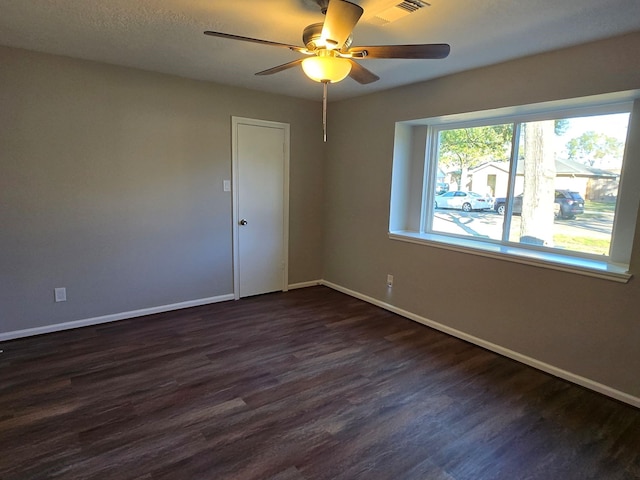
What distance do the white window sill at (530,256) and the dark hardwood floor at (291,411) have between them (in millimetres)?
841

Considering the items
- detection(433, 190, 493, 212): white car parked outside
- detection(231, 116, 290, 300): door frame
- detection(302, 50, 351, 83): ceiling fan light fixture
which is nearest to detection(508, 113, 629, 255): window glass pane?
detection(433, 190, 493, 212): white car parked outside

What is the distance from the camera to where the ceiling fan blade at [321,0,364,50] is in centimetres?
157

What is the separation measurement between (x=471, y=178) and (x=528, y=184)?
0.58 meters

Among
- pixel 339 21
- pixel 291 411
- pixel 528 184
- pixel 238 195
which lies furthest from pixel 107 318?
pixel 528 184

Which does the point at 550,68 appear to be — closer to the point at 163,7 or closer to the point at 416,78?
the point at 416,78

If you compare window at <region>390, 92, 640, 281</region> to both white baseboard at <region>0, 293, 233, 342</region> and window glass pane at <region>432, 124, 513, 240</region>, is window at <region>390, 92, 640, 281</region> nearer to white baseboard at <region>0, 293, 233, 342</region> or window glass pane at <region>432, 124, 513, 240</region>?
window glass pane at <region>432, 124, 513, 240</region>

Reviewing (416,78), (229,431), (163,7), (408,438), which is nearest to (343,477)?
(408,438)

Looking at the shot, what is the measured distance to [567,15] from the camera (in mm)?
2074

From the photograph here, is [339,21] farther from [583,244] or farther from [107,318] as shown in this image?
[107,318]

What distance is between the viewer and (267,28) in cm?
238

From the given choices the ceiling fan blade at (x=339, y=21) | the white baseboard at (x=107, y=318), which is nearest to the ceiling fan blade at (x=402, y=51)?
the ceiling fan blade at (x=339, y=21)

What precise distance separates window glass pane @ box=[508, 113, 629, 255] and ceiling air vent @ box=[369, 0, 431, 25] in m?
1.65

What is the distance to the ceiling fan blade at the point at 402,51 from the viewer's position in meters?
1.88

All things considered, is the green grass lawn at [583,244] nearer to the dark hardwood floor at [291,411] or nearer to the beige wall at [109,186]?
the dark hardwood floor at [291,411]
